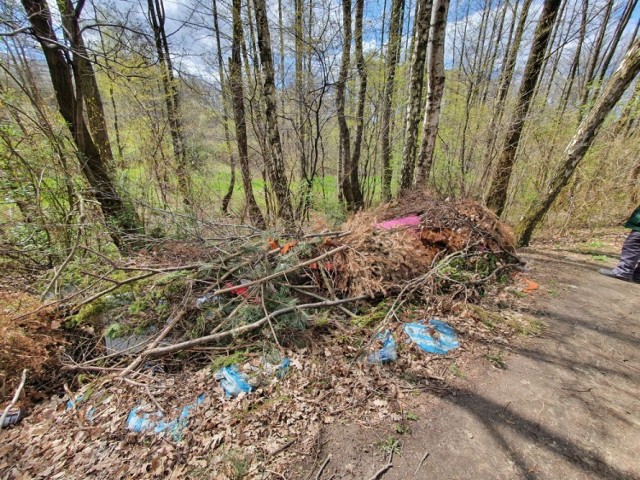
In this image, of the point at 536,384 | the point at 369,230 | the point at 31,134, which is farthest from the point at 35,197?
the point at 536,384

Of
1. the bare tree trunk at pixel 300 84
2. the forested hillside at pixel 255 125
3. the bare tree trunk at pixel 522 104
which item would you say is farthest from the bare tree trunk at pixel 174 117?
the bare tree trunk at pixel 522 104

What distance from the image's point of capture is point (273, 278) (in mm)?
3271

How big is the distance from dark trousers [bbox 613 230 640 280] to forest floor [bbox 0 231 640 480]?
6.10ft

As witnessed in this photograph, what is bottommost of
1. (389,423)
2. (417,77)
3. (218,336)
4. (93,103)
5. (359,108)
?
(389,423)

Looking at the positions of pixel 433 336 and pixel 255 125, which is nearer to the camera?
pixel 433 336

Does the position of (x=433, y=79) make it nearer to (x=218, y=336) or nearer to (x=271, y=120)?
(x=271, y=120)

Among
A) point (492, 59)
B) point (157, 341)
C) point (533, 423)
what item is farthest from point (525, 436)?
point (492, 59)

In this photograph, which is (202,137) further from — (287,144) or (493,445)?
(493,445)

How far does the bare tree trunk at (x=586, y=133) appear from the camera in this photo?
167 inches

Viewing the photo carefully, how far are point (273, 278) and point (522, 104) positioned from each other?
713cm

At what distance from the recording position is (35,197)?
384 cm

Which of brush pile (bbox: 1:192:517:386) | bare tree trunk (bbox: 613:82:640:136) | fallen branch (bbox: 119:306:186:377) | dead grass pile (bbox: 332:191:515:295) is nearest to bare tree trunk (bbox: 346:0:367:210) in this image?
dead grass pile (bbox: 332:191:515:295)

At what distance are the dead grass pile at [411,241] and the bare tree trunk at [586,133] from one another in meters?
1.47

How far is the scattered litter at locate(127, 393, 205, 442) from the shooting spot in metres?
2.05
